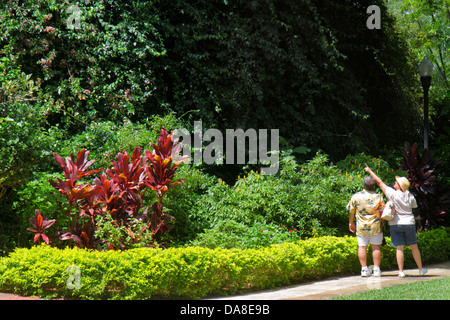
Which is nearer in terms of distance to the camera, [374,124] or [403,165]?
[403,165]

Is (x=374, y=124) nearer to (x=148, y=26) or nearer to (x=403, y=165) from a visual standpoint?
(x=403, y=165)

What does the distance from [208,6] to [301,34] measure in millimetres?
2629

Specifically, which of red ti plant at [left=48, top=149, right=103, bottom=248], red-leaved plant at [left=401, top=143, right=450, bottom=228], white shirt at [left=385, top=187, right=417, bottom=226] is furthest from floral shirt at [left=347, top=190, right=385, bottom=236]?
red ti plant at [left=48, top=149, right=103, bottom=248]

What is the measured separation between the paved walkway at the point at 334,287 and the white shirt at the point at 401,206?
88cm

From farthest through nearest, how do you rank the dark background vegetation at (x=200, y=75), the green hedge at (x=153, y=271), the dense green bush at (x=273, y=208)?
1. the dark background vegetation at (x=200, y=75)
2. the dense green bush at (x=273, y=208)
3. the green hedge at (x=153, y=271)

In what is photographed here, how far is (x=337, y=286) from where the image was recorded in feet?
22.8

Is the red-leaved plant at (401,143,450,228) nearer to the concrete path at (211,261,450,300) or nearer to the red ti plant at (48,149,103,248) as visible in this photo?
the concrete path at (211,261,450,300)

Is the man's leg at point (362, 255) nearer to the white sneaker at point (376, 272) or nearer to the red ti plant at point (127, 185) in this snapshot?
the white sneaker at point (376, 272)

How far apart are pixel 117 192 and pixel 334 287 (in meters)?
3.52

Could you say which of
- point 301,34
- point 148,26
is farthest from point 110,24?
point 301,34

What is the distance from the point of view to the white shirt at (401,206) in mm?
7727

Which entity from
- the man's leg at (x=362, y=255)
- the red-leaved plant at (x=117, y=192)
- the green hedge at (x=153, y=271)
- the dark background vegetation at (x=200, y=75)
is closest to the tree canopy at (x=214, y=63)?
the dark background vegetation at (x=200, y=75)

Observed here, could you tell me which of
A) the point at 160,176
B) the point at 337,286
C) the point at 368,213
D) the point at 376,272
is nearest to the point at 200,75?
the point at 160,176
